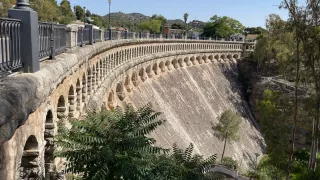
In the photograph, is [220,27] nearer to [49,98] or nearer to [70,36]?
[70,36]

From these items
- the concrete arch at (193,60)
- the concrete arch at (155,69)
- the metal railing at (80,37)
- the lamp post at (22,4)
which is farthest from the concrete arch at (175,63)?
the lamp post at (22,4)

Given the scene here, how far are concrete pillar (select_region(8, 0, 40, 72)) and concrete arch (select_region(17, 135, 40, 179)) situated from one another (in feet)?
4.69

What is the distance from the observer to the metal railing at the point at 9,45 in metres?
4.93

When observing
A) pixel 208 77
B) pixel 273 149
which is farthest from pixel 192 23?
pixel 273 149

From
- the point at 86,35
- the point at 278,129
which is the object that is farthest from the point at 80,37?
the point at 278,129

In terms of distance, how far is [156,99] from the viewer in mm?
36375

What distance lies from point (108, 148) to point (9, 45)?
274 centimetres

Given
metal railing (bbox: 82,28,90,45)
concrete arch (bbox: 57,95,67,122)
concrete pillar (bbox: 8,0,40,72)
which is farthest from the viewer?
metal railing (bbox: 82,28,90,45)

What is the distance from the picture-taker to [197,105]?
45219 millimetres

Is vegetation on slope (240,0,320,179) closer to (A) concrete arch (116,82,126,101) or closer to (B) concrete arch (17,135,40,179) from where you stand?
(A) concrete arch (116,82,126,101)

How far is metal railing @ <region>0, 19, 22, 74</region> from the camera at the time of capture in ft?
16.2

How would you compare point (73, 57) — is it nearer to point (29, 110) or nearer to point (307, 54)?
point (29, 110)

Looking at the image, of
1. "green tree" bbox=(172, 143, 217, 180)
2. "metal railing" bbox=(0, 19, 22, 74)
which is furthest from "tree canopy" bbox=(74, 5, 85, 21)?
"metal railing" bbox=(0, 19, 22, 74)

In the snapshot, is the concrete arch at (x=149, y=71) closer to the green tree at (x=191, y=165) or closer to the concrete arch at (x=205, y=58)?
the concrete arch at (x=205, y=58)
